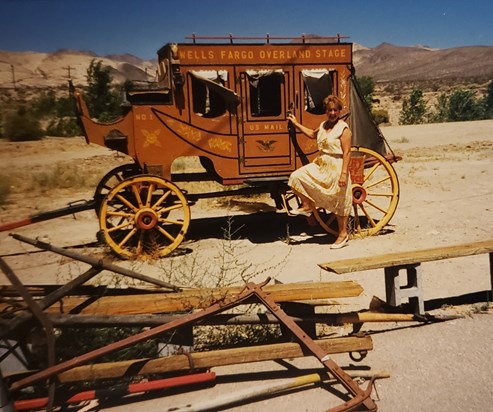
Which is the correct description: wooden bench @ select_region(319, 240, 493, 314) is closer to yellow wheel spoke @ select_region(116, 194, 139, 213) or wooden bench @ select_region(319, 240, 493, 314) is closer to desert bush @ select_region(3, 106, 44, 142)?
yellow wheel spoke @ select_region(116, 194, 139, 213)

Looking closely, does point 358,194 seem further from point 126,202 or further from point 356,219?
point 126,202

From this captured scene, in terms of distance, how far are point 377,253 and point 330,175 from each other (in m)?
1.24

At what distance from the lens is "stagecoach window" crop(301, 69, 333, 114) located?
22.0 ft

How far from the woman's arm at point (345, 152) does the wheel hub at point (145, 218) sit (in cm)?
259

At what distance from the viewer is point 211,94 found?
701cm

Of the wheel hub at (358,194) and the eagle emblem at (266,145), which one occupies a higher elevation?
the eagle emblem at (266,145)

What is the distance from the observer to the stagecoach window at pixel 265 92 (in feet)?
21.4

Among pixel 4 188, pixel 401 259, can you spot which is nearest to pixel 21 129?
pixel 4 188

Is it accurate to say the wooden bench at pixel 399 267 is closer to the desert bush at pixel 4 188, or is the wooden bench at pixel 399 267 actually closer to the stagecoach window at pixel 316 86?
the stagecoach window at pixel 316 86

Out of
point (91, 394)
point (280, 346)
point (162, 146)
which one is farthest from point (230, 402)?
point (162, 146)

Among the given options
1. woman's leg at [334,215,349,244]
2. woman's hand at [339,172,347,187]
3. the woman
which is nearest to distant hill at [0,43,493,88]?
the woman

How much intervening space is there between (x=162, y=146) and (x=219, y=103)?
1.26m

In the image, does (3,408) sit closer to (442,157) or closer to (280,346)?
(280,346)

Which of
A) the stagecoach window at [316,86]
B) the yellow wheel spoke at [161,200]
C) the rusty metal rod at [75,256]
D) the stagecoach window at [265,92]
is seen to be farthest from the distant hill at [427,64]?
the rusty metal rod at [75,256]
